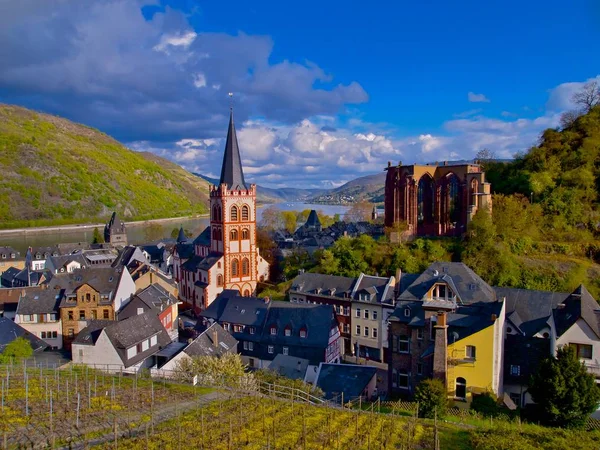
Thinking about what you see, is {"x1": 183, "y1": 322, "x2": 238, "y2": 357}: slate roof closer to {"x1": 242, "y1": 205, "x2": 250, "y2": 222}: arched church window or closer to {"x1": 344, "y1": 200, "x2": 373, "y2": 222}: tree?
{"x1": 242, "y1": 205, "x2": 250, "y2": 222}: arched church window

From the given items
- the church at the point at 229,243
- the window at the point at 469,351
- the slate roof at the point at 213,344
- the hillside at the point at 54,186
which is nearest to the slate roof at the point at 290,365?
the slate roof at the point at 213,344

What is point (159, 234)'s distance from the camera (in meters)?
119

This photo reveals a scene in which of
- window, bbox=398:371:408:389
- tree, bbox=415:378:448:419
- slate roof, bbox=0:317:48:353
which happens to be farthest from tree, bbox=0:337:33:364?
tree, bbox=415:378:448:419

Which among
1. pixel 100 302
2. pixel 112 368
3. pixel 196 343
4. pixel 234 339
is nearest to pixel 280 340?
pixel 234 339

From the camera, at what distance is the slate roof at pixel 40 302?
34.8 metres

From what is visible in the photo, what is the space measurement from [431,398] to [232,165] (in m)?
35.4

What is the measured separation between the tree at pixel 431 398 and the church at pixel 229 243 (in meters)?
30.7

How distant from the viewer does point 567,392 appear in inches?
713

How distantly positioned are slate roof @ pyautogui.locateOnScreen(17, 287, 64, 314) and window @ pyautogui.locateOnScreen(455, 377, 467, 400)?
28.8 meters

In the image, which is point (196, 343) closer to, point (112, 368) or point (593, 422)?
point (112, 368)

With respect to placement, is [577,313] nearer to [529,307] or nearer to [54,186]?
[529,307]

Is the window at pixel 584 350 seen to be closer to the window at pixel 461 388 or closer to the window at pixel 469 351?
the window at pixel 469 351

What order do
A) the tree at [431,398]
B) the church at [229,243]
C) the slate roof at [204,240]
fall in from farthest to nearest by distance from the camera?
1. the slate roof at [204,240]
2. the church at [229,243]
3. the tree at [431,398]

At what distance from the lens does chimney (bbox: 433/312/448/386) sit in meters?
21.8
